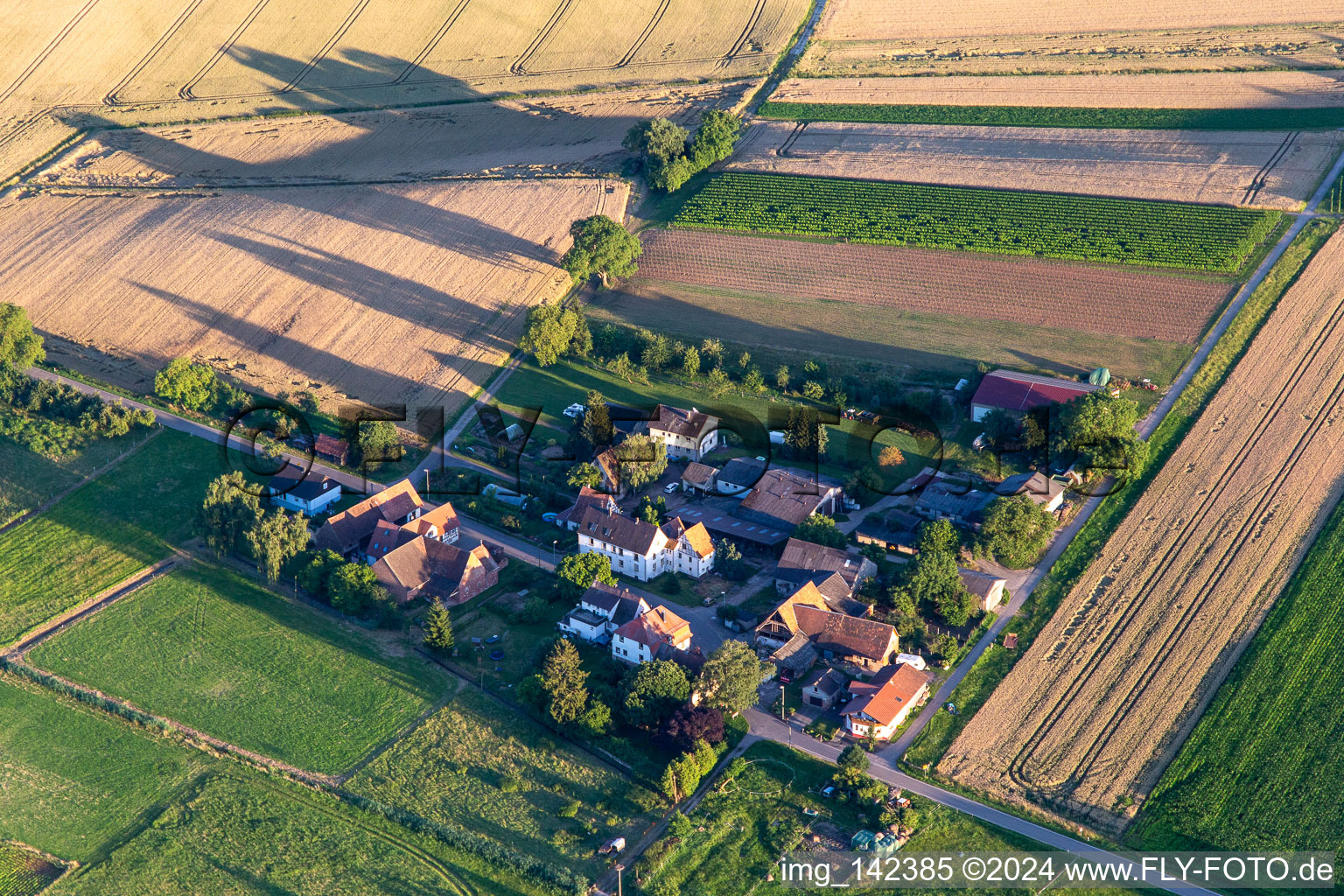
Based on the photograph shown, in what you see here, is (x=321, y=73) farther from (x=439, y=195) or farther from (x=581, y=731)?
(x=581, y=731)

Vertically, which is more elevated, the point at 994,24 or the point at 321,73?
the point at 994,24

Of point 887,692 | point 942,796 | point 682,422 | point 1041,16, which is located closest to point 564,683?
point 887,692

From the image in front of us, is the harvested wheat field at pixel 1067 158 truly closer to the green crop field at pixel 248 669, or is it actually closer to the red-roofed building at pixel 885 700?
the red-roofed building at pixel 885 700

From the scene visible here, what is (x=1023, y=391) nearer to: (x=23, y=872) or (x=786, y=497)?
(x=786, y=497)

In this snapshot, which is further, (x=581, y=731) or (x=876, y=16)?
(x=876, y=16)

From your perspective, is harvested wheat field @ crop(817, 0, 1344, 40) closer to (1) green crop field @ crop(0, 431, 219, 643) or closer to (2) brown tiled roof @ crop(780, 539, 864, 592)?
(2) brown tiled roof @ crop(780, 539, 864, 592)

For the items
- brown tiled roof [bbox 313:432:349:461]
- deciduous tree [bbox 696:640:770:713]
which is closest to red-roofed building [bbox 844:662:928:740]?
deciduous tree [bbox 696:640:770:713]

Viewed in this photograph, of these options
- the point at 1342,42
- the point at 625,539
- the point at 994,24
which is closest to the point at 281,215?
the point at 625,539

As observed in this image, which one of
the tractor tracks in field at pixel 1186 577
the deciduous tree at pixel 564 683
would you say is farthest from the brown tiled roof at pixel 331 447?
the tractor tracks in field at pixel 1186 577
